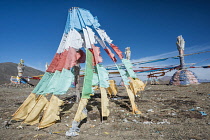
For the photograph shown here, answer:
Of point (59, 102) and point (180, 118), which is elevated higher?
point (59, 102)

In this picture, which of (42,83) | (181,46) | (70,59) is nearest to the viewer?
(70,59)

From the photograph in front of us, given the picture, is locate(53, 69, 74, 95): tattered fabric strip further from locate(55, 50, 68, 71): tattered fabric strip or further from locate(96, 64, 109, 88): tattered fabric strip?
locate(96, 64, 109, 88): tattered fabric strip

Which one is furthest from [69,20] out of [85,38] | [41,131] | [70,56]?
[41,131]

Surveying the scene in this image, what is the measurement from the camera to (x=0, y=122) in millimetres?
4449

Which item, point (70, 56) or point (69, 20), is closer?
point (70, 56)

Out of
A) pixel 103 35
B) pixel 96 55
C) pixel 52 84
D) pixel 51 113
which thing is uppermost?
pixel 103 35

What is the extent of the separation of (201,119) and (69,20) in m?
5.98

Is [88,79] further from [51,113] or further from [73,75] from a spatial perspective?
[51,113]

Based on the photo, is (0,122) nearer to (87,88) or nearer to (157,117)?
(87,88)

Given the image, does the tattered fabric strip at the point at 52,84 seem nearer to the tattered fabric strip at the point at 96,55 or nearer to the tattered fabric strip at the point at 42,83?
the tattered fabric strip at the point at 42,83

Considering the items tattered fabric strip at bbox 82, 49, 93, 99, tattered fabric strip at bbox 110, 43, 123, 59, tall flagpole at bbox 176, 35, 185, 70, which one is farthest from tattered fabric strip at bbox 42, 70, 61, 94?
tall flagpole at bbox 176, 35, 185, 70

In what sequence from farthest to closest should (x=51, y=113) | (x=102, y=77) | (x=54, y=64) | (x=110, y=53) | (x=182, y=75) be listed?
(x=182, y=75), (x=110, y=53), (x=54, y=64), (x=102, y=77), (x=51, y=113)

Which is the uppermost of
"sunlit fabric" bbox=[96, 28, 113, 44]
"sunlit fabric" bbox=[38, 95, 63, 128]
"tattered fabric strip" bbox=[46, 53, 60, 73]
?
"sunlit fabric" bbox=[96, 28, 113, 44]

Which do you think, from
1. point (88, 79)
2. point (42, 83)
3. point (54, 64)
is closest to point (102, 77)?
point (88, 79)
